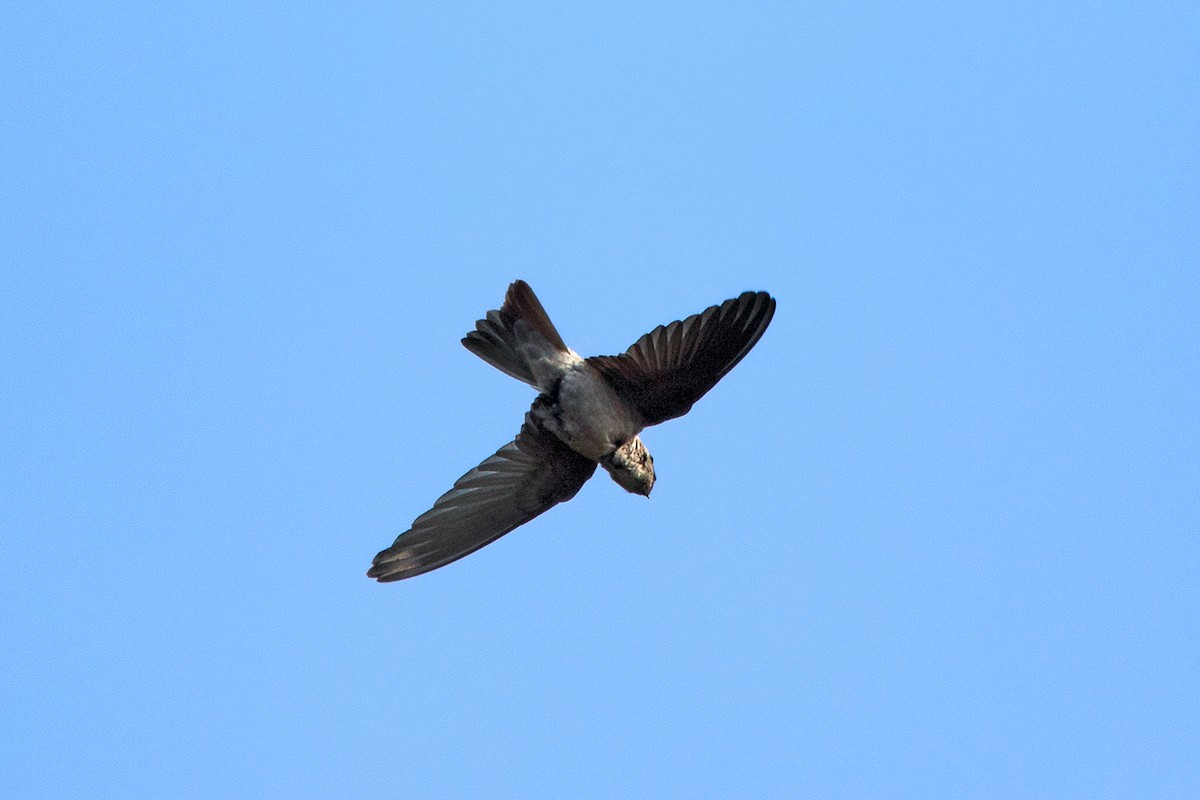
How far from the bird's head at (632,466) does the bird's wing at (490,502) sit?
373mm

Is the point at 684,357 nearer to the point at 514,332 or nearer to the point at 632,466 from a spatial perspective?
the point at 632,466

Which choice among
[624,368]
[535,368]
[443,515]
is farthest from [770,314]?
[443,515]

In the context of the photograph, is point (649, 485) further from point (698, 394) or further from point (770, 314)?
point (770, 314)

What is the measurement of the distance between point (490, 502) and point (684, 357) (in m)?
1.82

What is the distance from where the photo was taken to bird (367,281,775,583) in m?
9.01

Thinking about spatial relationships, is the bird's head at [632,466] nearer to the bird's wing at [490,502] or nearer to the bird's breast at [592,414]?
the bird's breast at [592,414]

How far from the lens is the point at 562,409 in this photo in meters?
9.46

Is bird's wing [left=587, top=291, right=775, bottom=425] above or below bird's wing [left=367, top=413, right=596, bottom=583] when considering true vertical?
above

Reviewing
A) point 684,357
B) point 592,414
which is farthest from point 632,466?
point 684,357

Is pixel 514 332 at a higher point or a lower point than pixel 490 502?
higher

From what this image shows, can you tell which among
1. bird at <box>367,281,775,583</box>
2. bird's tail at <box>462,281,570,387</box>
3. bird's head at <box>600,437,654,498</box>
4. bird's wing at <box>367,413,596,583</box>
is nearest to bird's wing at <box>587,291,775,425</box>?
bird at <box>367,281,775,583</box>

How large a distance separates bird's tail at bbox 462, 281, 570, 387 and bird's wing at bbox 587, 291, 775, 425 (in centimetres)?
39

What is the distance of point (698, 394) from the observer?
9367 millimetres

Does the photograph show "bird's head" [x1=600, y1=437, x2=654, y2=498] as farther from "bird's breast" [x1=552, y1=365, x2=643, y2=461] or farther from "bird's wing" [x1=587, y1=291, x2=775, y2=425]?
"bird's wing" [x1=587, y1=291, x2=775, y2=425]
